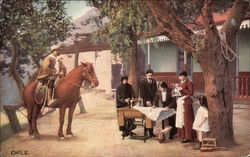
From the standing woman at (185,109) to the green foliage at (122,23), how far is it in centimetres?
87

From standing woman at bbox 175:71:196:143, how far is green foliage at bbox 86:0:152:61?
872 mm

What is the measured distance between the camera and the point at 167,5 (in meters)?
4.77

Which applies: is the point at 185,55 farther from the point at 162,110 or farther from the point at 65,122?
the point at 65,122

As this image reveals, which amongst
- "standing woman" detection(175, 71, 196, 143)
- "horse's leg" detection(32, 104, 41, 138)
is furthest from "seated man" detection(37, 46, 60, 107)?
"standing woman" detection(175, 71, 196, 143)

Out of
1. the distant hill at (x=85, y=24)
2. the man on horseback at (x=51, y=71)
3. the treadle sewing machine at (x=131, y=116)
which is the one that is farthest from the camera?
the man on horseback at (x=51, y=71)

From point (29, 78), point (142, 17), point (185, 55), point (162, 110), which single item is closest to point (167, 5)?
point (142, 17)

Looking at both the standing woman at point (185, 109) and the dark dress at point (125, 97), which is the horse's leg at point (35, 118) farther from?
the standing woman at point (185, 109)

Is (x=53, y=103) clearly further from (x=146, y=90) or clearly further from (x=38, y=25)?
(x=146, y=90)

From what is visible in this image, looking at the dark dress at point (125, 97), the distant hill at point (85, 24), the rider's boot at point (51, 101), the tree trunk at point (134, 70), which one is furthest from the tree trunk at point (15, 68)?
the tree trunk at point (134, 70)

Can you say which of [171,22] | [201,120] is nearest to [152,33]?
[171,22]

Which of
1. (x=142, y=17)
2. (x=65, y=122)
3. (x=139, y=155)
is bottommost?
(x=139, y=155)

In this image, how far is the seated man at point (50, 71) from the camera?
5.37 meters

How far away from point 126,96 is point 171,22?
4.09 feet

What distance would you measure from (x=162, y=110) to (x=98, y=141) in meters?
1.06
